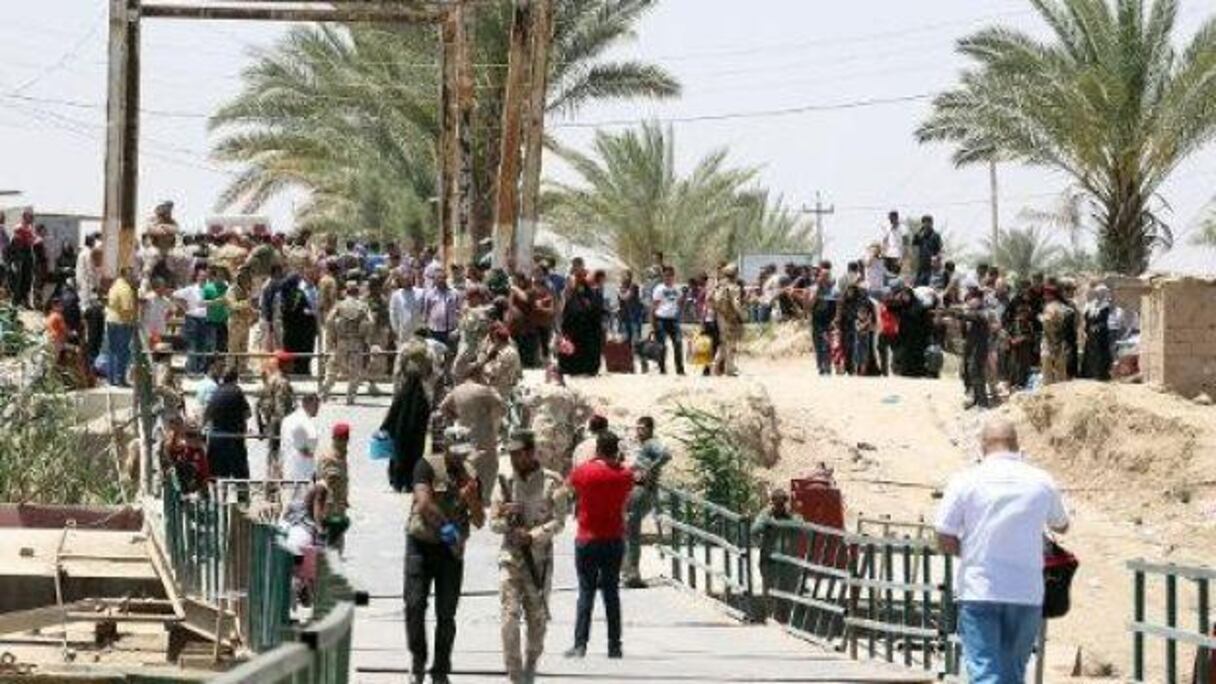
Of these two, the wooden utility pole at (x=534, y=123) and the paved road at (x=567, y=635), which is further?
the wooden utility pole at (x=534, y=123)

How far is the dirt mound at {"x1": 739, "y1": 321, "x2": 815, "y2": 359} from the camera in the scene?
49.5 metres

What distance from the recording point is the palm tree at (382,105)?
53469 millimetres

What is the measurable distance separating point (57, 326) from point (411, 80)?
19.3 metres

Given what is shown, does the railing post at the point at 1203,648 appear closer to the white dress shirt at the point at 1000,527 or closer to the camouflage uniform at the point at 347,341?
the white dress shirt at the point at 1000,527

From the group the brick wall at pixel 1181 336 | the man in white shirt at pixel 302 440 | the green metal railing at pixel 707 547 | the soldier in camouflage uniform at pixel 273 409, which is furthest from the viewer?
the brick wall at pixel 1181 336

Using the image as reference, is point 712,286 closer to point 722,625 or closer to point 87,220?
point 722,625

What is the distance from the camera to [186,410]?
107 feet

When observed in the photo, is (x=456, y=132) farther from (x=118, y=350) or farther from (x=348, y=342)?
(x=118, y=350)

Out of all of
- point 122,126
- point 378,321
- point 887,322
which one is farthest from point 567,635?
point 122,126

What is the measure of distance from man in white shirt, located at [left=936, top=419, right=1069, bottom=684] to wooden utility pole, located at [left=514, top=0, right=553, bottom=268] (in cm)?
2918

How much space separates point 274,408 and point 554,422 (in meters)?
2.73

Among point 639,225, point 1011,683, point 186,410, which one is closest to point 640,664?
point 1011,683

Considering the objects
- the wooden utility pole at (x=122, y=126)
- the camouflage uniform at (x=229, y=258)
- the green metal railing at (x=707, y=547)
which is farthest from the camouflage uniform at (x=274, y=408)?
the wooden utility pole at (x=122, y=126)

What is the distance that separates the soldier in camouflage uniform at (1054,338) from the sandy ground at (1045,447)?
0.26 m
